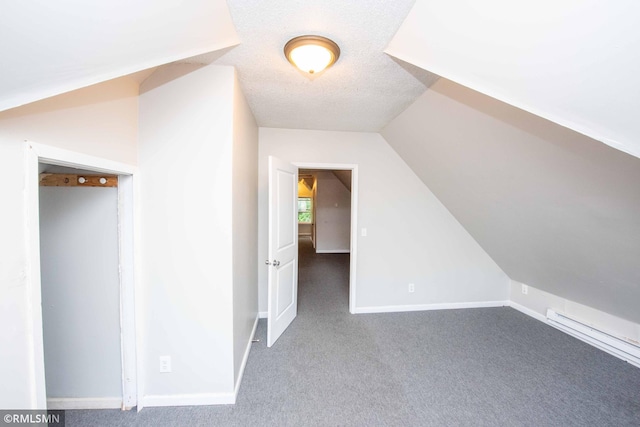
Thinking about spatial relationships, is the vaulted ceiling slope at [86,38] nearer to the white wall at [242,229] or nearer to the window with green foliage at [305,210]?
the white wall at [242,229]

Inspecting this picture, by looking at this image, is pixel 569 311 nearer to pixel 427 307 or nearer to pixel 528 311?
pixel 528 311

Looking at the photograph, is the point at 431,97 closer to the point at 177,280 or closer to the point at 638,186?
the point at 638,186

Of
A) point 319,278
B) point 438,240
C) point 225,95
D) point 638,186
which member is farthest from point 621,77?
point 319,278

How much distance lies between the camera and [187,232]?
168 cm

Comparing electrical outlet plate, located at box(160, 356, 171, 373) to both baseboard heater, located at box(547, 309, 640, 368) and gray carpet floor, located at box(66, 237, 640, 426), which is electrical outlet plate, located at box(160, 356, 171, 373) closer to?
gray carpet floor, located at box(66, 237, 640, 426)

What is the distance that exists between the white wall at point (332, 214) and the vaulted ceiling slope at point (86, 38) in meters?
6.26

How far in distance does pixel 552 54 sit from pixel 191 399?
2777mm

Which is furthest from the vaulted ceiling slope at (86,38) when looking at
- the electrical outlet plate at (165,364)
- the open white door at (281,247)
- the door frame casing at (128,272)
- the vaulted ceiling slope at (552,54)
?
the electrical outlet plate at (165,364)

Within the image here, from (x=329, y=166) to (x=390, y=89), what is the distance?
128 centimetres

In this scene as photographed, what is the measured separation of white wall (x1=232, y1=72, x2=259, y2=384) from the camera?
5.99 feet

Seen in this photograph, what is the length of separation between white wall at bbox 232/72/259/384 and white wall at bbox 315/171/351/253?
4897 millimetres

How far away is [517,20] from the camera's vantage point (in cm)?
84

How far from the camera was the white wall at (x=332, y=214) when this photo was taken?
742cm

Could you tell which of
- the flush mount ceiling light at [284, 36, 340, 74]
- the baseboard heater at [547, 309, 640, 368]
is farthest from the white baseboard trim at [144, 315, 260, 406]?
the baseboard heater at [547, 309, 640, 368]
